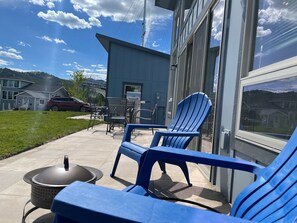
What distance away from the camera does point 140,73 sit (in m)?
12.6

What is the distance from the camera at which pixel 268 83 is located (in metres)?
1.85

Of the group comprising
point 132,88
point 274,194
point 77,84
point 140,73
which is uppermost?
point 77,84

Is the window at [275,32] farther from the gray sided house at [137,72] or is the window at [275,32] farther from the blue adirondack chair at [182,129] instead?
the gray sided house at [137,72]

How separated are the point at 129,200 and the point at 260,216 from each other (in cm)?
62

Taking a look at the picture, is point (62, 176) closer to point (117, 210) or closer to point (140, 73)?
point (117, 210)

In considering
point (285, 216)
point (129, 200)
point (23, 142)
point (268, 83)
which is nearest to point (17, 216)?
point (129, 200)

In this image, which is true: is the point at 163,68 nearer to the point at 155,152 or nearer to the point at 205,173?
the point at 205,173

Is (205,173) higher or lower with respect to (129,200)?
lower

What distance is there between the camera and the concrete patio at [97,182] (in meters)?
2.08

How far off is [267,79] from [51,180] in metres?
1.56

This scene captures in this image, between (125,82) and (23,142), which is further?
(125,82)

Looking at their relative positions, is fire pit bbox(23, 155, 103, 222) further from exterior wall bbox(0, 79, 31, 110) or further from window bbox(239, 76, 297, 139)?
exterior wall bbox(0, 79, 31, 110)

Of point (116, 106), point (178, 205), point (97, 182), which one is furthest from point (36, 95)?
point (178, 205)

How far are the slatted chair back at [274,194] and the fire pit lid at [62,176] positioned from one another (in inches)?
36.7
